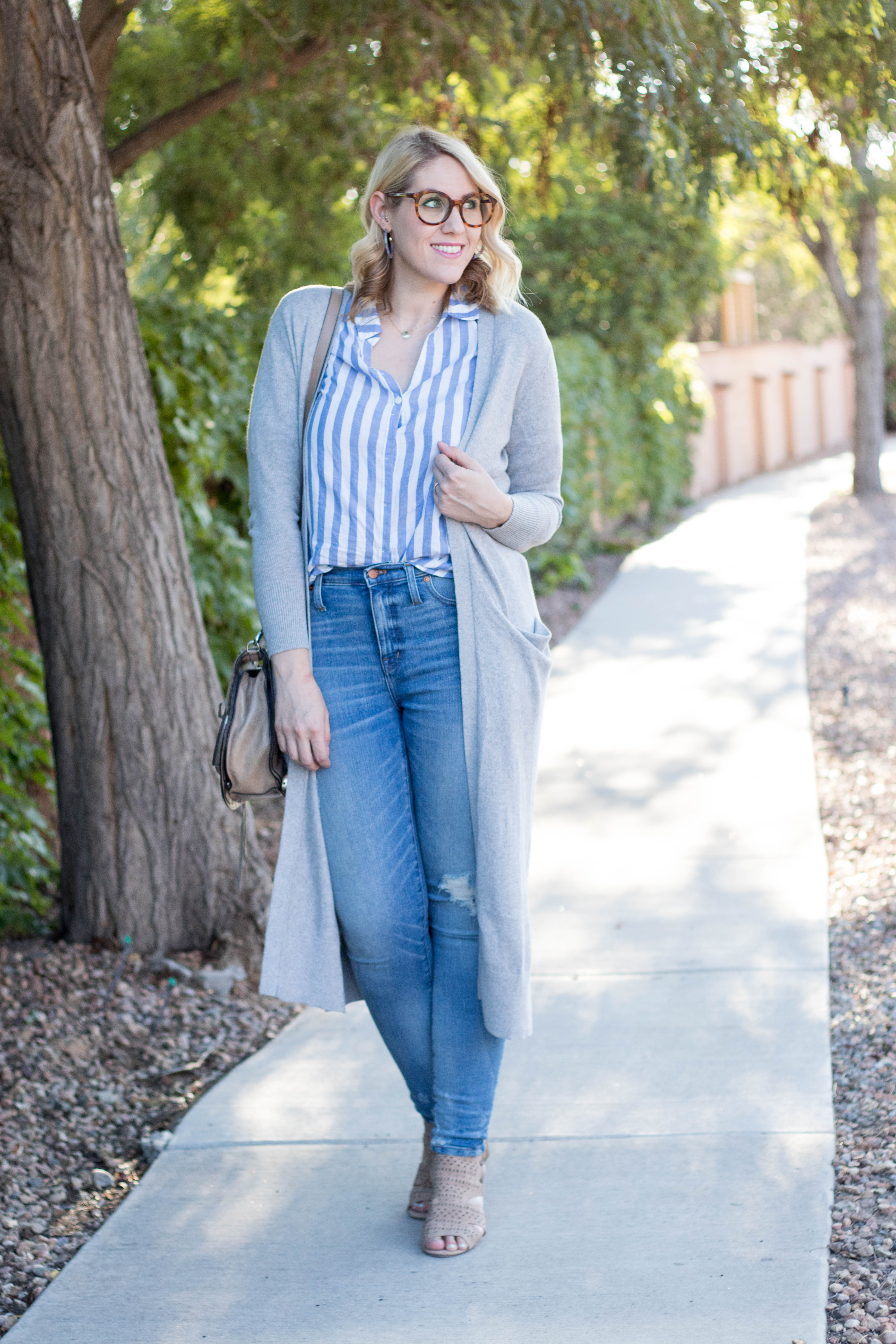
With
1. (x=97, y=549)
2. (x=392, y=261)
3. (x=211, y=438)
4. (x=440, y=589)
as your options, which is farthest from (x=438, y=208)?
(x=211, y=438)

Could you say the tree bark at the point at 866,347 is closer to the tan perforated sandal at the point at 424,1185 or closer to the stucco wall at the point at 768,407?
the stucco wall at the point at 768,407

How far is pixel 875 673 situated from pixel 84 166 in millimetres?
5241

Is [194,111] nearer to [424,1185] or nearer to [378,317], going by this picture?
[378,317]

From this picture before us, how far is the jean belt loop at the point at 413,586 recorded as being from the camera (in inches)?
99.0

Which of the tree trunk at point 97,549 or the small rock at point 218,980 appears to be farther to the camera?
the small rock at point 218,980

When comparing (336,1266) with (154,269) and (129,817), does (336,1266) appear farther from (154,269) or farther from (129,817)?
(154,269)

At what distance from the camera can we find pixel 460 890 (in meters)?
2.60

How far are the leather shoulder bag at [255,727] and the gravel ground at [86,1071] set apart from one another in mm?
1046

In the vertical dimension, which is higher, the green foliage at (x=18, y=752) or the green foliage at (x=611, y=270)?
the green foliage at (x=611, y=270)

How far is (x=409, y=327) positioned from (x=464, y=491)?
40 centimetres

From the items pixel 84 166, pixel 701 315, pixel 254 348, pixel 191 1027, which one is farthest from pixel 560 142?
pixel 701 315

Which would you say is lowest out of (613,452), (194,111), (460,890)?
(460,890)

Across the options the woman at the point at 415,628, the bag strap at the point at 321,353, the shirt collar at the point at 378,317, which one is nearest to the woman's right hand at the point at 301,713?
the woman at the point at 415,628

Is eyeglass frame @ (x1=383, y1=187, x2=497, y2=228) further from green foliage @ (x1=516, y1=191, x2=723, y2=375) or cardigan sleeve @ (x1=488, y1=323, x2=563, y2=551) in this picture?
green foliage @ (x1=516, y1=191, x2=723, y2=375)
